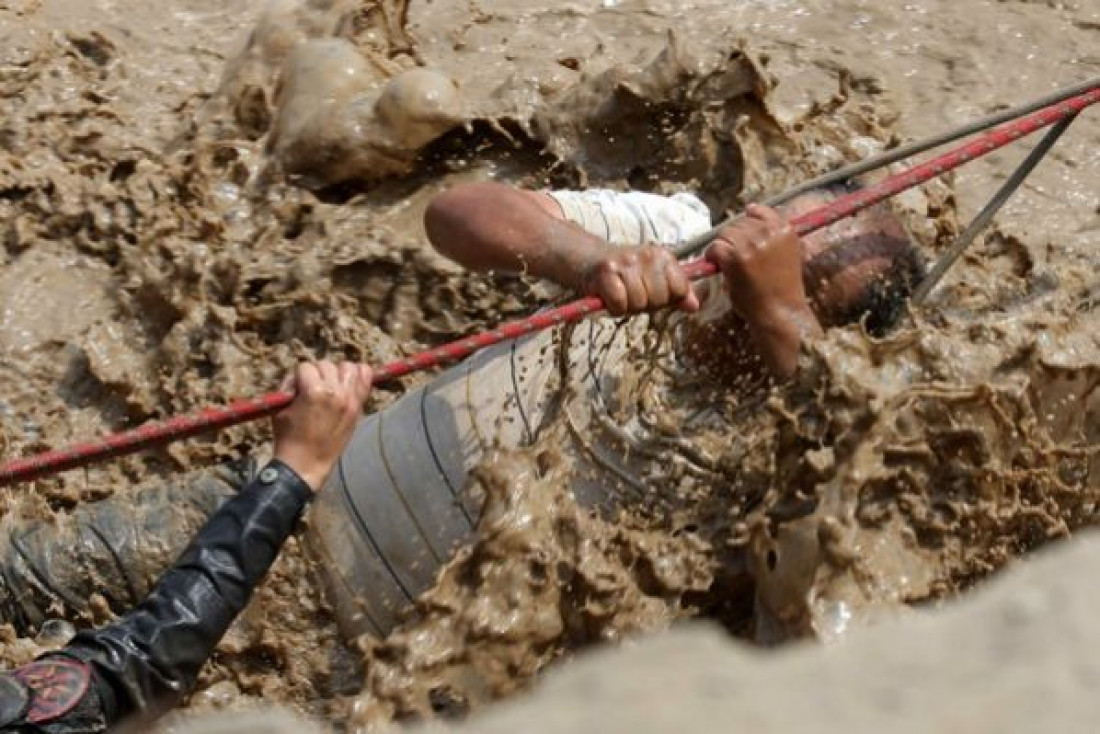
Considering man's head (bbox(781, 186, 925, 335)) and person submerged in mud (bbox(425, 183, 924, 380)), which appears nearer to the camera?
person submerged in mud (bbox(425, 183, 924, 380))

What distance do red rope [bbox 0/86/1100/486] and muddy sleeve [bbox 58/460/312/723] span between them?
159 mm

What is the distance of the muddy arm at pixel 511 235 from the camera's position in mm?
3463

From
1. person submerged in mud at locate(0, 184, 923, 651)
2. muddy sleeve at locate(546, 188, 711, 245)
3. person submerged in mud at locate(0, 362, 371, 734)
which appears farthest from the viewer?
muddy sleeve at locate(546, 188, 711, 245)

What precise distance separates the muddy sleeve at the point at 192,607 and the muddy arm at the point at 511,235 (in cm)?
67

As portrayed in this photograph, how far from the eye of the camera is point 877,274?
3646mm

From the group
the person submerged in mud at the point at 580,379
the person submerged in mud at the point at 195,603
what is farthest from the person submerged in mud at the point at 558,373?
the person submerged in mud at the point at 195,603

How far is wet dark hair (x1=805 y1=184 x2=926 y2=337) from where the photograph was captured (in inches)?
142

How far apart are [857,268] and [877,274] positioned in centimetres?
5

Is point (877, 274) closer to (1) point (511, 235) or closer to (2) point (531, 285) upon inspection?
(1) point (511, 235)

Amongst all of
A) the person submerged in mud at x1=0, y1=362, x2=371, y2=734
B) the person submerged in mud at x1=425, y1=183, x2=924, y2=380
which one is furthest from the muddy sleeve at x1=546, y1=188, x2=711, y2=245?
the person submerged in mud at x1=0, y1=362, x2=371, y2=734

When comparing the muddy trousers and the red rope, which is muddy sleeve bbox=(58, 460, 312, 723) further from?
the muddy trousers

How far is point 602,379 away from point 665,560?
380mm

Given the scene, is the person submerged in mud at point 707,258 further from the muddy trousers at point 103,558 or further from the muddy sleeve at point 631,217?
the muddy trousers at point 103,558

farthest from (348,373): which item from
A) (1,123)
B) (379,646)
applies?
(1,123)
